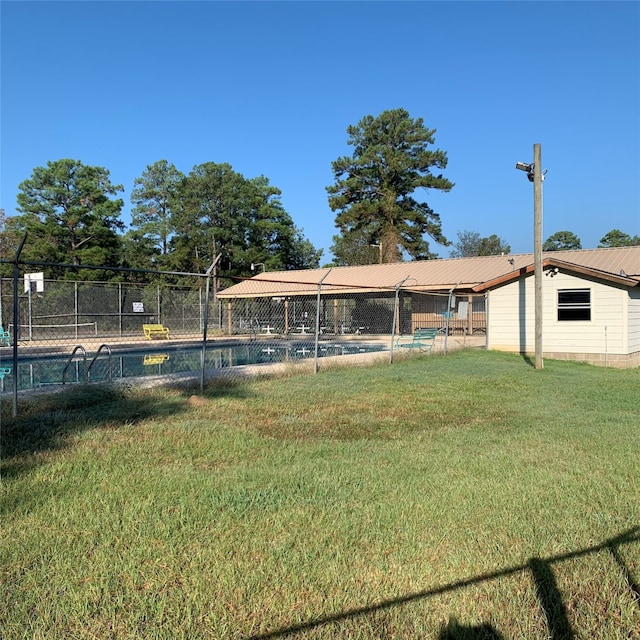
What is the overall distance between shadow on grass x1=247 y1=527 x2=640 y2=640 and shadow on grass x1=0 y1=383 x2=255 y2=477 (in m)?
2.79

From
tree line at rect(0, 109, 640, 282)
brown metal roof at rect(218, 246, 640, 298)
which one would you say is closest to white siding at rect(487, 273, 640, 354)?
brown metal roof at rect(218, 246, 640, 298)

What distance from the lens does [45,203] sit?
112 ft

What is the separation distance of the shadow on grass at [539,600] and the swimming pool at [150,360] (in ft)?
26.9

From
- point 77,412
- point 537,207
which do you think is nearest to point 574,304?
point 537,207

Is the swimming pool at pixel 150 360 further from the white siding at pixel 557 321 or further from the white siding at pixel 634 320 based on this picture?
the white siding at pixel 634 320

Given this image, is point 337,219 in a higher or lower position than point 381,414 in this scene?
higher

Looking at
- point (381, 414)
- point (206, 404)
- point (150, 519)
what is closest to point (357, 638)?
point (150, 519)

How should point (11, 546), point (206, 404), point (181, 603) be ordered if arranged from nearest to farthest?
point (181, 603) → point (11, 546) → point (206, 404)

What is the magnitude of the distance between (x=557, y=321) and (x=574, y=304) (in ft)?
2.00

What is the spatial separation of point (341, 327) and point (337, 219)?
17662 mm

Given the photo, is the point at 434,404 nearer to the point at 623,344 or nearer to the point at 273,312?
the point at 623,344

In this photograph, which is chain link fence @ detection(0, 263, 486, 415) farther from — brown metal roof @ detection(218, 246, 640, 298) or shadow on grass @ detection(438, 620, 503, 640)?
shadow on grass @ detection(438, 620, 503, 640)

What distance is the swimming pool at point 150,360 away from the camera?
1173cm

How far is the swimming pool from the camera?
38.5ft
